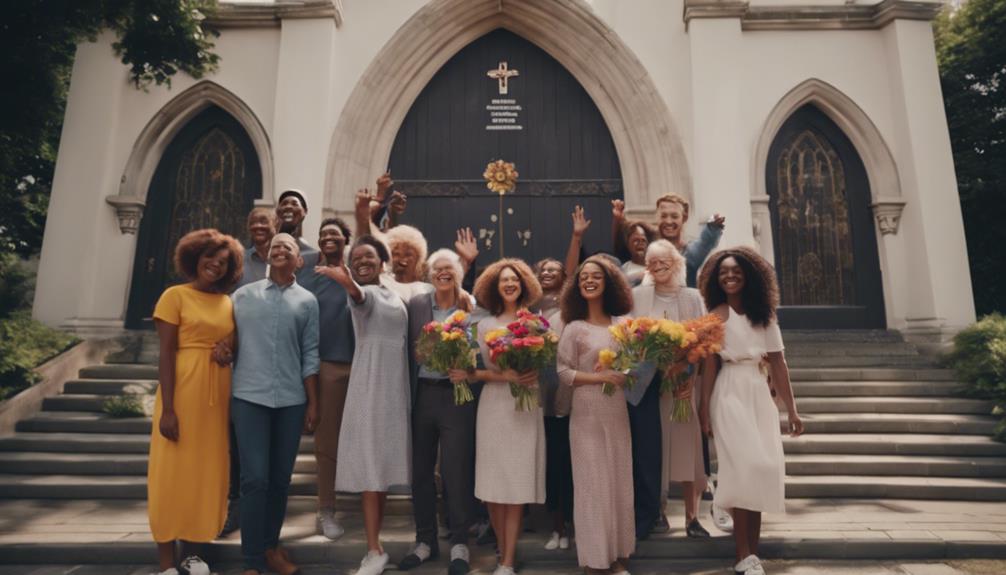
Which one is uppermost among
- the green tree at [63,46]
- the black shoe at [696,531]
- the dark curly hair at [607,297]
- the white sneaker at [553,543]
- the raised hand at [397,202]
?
the green tree at [63,46]

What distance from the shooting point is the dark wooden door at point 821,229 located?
7.50 m

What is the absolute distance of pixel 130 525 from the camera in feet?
12.8

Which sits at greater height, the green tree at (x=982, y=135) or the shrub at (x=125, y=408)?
the green tree at (x=982, y=135)

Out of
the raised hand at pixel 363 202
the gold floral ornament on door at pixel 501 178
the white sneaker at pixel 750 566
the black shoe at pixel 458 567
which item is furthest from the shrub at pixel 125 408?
the white sneaker at pixel 750 566

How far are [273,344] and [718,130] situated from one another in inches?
234

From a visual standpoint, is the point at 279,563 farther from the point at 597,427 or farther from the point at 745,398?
the point at 745,398

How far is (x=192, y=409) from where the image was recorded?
9.98ft

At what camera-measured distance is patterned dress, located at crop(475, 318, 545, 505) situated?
121 inches

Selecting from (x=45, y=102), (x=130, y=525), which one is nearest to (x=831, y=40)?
(x=130, y=525)

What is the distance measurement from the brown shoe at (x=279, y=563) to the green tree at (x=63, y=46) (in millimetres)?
5525

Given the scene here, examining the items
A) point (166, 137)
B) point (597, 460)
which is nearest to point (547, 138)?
point (166, 137)

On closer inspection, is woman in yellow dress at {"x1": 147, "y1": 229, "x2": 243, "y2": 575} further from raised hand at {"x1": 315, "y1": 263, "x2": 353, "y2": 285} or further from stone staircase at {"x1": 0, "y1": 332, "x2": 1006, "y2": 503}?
stone staircase at {"x1": 0, "y1": 332, "x2": 1006, "y2": 503}


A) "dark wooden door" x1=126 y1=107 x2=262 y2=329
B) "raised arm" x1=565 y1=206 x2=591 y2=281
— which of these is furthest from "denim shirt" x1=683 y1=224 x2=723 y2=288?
"dark wooden door" x1=126 y1=107 x2=262 y2=329

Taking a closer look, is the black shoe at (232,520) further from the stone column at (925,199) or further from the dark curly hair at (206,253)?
the stone column at (925,199)
